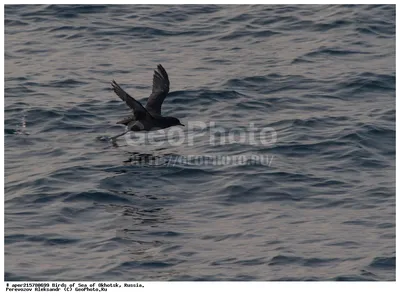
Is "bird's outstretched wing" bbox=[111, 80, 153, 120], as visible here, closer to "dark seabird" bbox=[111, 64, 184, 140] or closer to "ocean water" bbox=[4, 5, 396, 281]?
"dark seabird" bbox=[111, 64, 184, 140]

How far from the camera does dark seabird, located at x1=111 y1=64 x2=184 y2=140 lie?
20.3 meters

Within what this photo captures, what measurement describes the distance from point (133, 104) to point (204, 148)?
204 cm

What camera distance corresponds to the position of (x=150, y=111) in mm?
21859

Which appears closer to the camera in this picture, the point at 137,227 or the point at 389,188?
the point at 137,227

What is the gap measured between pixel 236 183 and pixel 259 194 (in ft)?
1.97

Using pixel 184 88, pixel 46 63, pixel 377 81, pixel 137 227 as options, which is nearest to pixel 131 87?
pixel 184 88

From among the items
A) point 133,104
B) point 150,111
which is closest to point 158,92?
point 150,111

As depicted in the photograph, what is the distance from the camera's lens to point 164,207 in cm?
1819

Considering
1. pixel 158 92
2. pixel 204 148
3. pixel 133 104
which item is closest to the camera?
pixel 133 104

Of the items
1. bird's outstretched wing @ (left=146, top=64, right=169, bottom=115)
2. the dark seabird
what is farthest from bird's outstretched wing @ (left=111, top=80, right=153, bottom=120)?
bird's outstretched wing @ (left=146, top=64, right=169, bottom=115)

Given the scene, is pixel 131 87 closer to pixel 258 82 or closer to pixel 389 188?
pixel 258 82

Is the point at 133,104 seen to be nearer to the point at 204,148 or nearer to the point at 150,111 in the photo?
the point at 150,111

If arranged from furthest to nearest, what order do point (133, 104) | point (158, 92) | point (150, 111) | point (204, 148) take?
point (158, 92) → point (150, 111) → point (204, 148) → point (133, 104)

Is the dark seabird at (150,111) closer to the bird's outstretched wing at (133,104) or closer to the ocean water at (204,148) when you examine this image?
the bird's outstretched wing at (133,104)
